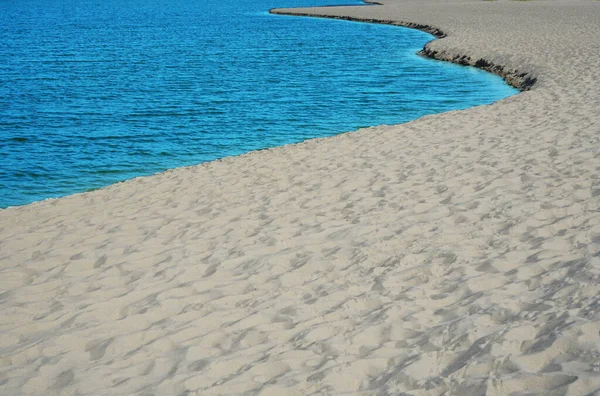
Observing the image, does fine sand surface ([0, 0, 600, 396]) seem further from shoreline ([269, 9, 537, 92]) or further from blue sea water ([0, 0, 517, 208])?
shoreline ([269, 9, 537, 92])

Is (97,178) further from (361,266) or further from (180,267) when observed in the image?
(361,266)

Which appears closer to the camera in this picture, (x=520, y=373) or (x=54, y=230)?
(x=520, y=373)

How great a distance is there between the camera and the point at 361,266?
20.3ft

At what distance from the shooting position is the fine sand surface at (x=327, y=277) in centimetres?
434

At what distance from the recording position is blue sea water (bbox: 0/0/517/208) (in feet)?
52.5

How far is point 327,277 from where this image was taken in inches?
238

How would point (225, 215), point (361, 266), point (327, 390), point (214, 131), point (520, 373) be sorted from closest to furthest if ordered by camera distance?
point (520, 373) → point (327, 390) → point (361, 266) → point (225, 215) → point (214, 131)

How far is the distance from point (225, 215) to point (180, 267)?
1771 mm

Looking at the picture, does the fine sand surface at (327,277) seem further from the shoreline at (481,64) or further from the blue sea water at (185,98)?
the shoreline at (481,64)

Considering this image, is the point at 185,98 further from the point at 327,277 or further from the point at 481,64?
the point at 327,277

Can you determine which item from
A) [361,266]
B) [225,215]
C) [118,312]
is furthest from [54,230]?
[361,266]

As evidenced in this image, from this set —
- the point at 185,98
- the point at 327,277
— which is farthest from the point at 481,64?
the point at 327,277

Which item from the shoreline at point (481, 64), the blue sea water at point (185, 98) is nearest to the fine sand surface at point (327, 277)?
the blue sea water at point (185, 98)

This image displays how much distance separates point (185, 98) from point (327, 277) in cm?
1880
